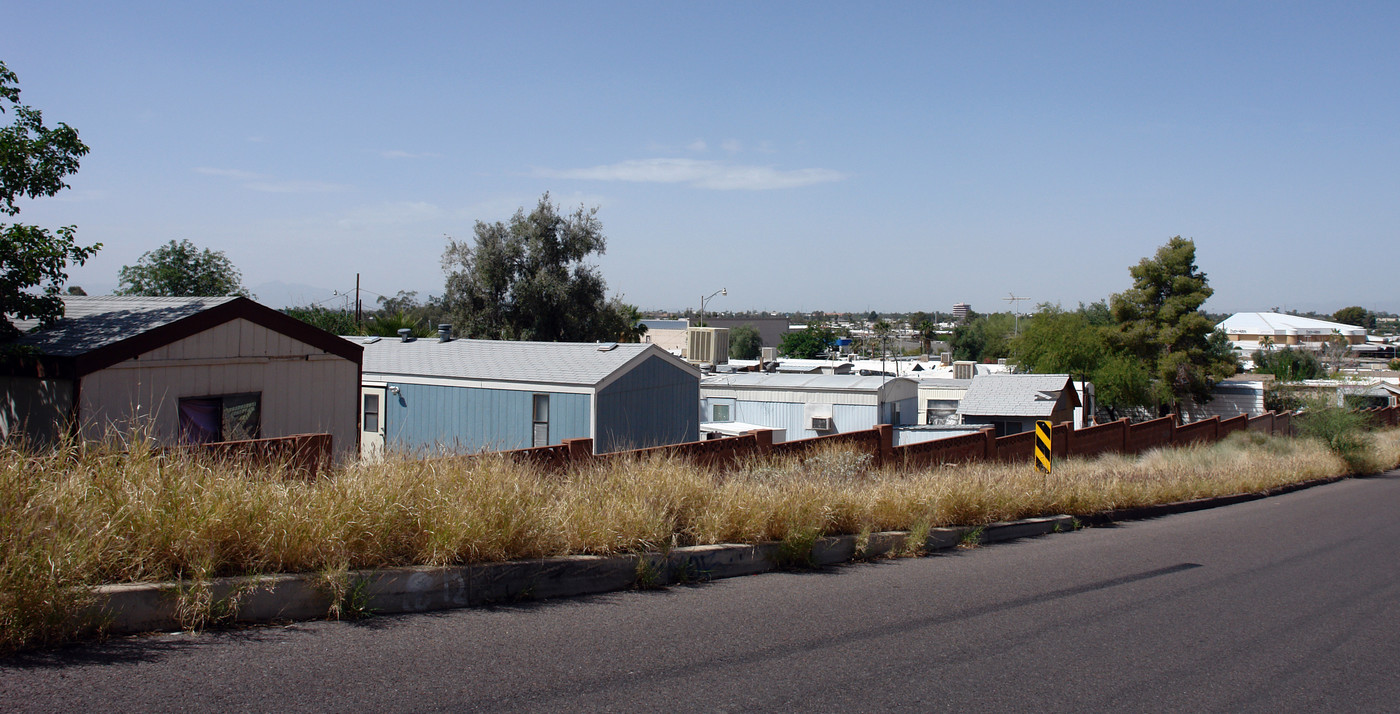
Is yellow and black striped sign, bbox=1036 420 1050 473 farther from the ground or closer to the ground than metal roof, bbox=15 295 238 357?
closer to the ground

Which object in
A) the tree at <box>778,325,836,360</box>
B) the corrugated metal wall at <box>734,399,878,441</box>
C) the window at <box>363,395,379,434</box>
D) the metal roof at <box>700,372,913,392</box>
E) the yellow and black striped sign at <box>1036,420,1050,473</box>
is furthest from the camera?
the tree at <box>778,325,836,360</box>

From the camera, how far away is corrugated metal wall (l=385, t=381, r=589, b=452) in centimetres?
1944

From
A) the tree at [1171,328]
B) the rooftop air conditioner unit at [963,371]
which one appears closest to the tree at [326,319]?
the rooftop air conditioner unit at [963,371]

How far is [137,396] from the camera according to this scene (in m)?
11.4

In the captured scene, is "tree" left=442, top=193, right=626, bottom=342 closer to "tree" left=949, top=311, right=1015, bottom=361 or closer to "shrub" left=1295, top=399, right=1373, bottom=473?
"shrub" left=1295, top=399, right=1373, bottom=473

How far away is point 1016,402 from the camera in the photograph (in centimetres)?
3045

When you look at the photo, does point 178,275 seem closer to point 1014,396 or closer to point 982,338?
point 1014,396

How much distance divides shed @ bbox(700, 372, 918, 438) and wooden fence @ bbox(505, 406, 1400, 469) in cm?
746

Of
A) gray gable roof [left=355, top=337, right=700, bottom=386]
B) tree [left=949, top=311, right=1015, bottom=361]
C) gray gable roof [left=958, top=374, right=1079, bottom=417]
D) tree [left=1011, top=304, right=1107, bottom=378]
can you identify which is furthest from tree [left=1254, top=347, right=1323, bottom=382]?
gray gable roof [left=355, top=337, right=700, bottom=386]

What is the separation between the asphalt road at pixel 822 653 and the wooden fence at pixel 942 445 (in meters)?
2.67

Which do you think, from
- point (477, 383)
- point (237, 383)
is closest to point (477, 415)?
point (477, 383)

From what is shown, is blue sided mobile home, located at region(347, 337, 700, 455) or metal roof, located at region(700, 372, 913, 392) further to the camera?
metal roof, located at region(700, 372, 913, 392)

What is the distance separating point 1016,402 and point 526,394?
60.6 ft

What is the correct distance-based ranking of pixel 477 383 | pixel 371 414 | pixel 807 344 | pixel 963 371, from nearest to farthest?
pixel 477 383
pixel 371 414
pixel 963 371
pixel 807 344
